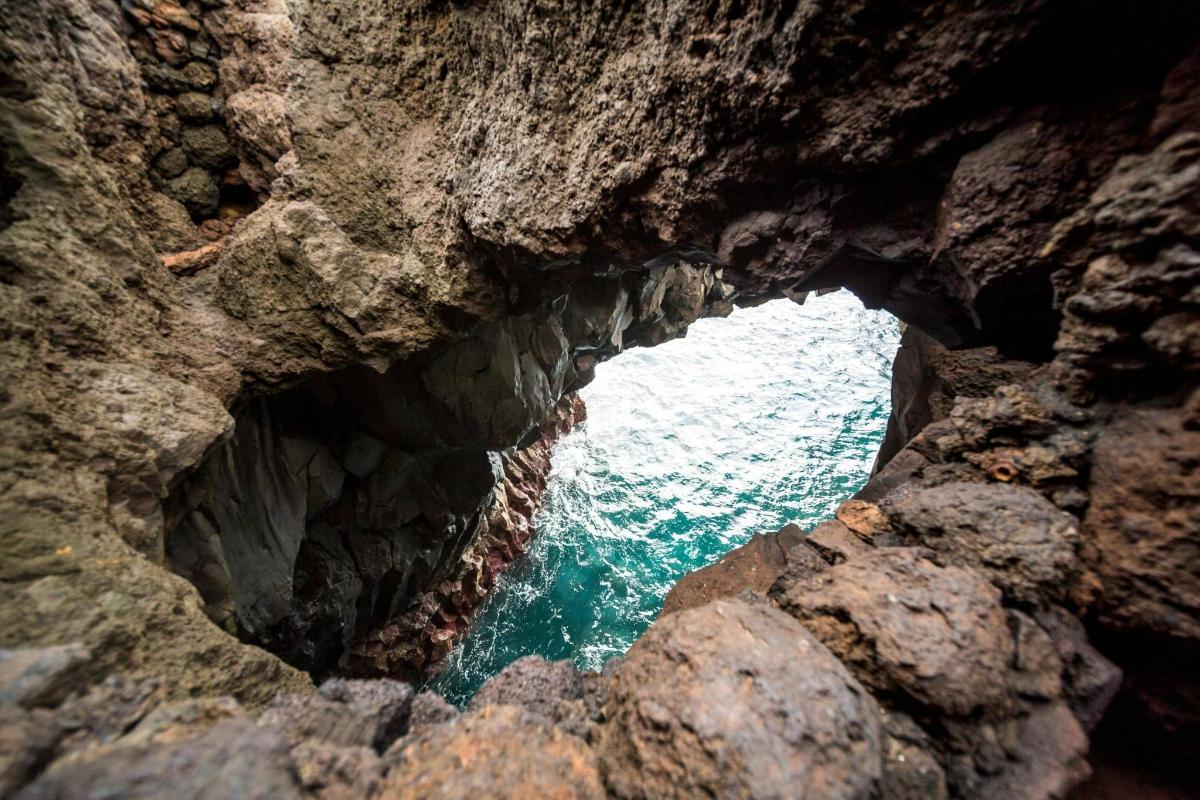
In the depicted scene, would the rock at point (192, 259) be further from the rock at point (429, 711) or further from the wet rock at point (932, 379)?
the wet rock at point (932, 379)

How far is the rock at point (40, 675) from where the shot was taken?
1031 millimetres

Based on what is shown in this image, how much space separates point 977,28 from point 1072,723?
2352 millimetres

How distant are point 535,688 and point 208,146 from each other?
474 cm

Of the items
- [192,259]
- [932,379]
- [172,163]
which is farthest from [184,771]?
[932,379]

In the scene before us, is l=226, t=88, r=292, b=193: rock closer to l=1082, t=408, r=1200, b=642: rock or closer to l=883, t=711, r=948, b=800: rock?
l=883, t=711, r=948, b=800: rock

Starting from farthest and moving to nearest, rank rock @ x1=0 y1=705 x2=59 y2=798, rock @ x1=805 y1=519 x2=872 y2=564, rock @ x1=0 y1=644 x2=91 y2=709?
1. rock @ x1=805 y1=519 x2=872 y2=564
2. rock @ x1=0 y1=644 x2=91 y2=709
3. rock @ x1=0 y1=705 x2=59 y2=798

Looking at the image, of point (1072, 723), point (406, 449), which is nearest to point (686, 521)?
point (406, 449)

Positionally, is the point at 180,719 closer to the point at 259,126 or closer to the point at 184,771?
the point at 184,771

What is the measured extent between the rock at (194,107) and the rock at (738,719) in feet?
16.8

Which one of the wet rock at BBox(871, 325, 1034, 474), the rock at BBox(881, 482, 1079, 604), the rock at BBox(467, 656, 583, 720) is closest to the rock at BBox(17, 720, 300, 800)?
the rock at BBox(467, 656, 583, 720)

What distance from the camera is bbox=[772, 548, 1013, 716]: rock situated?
4.09 feet

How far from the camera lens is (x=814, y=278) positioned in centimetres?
284

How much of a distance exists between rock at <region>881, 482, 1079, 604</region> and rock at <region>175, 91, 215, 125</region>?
5730 millimetres

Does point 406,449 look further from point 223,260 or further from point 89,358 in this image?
point 89,358
